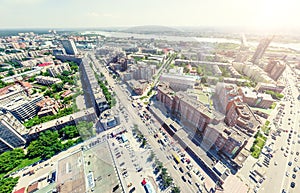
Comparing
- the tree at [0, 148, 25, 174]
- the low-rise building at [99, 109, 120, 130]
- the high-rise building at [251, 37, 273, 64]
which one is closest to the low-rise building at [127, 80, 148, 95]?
the low-rise building at [99, 109, 120, 130]

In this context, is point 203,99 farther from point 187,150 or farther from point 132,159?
point 132,159

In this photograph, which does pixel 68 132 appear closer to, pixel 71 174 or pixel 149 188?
pixel 71 174

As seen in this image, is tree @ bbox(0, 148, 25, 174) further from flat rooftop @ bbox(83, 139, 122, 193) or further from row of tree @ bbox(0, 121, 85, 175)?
flat rooftop @ bbox(83, 139, 122, 193)

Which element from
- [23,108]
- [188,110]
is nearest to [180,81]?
[188,110]

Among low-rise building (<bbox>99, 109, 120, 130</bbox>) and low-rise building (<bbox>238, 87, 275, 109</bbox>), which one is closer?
low-rise building (<bbox>99, 109, 120, 130</bbox>)

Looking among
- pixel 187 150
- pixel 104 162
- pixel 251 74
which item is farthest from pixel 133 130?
pixel 251 74

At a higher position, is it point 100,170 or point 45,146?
point 45,146

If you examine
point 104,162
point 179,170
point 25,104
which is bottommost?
point 179,170

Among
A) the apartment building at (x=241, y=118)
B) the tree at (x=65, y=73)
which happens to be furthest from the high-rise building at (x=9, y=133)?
the apartment building at (x=241, y=118)
